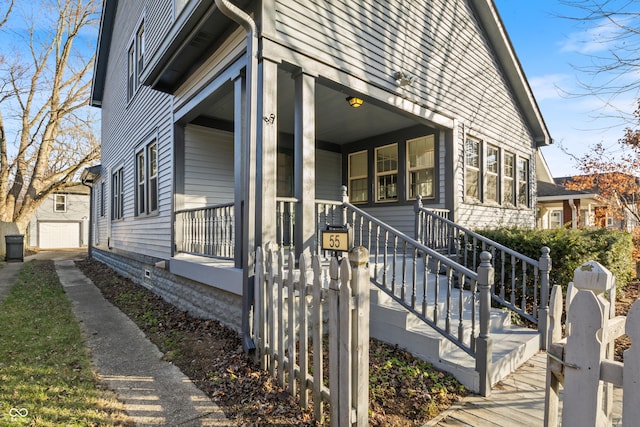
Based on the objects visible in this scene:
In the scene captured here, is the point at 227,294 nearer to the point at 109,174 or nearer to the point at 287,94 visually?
the point at 287,94

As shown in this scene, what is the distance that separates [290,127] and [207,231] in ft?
12.3

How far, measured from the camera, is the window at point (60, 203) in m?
26.8

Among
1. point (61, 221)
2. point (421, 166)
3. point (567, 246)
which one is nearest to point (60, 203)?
point (61, 221)

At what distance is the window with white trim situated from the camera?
7.80 metres

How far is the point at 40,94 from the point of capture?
20.0 m

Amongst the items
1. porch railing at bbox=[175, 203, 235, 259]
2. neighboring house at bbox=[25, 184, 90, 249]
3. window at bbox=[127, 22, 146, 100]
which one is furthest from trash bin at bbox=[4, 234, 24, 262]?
neighboring house at bbox=[25, 184, 90, 249]

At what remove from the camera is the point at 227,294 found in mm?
4637

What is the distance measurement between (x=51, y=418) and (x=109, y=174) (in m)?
11.6

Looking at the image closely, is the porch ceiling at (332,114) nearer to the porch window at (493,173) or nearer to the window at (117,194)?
the porch window at (493,173)

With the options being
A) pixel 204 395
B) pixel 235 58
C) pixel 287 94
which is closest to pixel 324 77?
pixel 235 58

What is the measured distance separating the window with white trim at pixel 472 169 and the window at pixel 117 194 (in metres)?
9.68

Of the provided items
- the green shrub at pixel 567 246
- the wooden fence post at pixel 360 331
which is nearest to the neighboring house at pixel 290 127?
the green shrub at pixel 567 246

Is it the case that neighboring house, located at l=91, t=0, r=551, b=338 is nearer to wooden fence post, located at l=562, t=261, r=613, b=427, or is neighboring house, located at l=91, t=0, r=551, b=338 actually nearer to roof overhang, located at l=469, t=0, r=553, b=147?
roof overhang, located at l=469, t=0, r=553, b=147

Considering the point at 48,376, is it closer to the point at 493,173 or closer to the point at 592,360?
the point at 592,360
